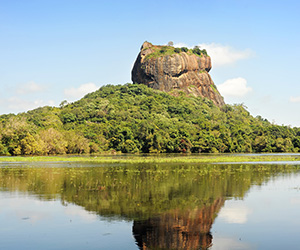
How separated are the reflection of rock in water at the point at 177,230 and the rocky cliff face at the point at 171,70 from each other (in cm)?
16620

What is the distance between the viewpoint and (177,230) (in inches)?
563

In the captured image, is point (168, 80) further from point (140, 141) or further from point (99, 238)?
point (99, 238)

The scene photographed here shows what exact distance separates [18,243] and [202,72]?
19036 cm

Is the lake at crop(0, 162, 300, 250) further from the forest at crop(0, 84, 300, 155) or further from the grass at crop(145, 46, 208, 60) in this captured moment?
the grass at crop(145, 46, 208, 60)

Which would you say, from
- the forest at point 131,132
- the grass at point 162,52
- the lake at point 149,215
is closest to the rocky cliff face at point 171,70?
the grass at point 162,52

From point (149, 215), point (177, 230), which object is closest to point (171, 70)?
point (149, 215)

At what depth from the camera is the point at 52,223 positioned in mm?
15844

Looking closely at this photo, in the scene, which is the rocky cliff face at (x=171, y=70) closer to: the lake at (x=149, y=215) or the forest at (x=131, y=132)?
the forest at (x=131, y=132)

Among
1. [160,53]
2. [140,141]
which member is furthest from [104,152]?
[160,53]

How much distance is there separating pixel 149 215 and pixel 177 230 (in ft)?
8.76

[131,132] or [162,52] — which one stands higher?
[162,52]

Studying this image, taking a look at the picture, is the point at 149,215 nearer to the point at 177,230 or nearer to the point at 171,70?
the point at 177,230

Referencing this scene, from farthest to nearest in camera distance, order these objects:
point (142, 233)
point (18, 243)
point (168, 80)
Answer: point (168, 80), point (142, 233), point (18, 243)

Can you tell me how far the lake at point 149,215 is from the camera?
13117mm
